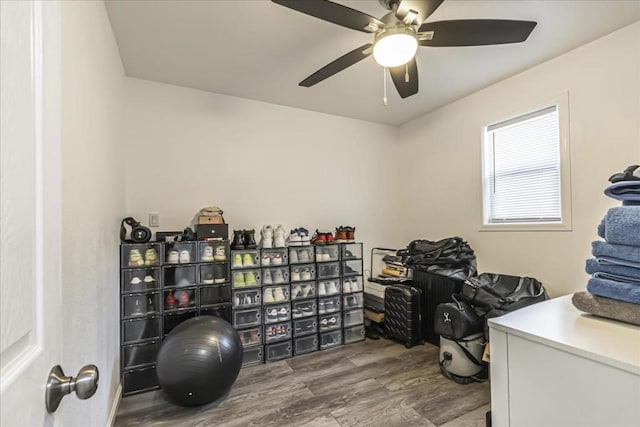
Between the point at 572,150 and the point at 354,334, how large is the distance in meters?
2.46

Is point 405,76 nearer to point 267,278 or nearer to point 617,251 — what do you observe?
point 617,251

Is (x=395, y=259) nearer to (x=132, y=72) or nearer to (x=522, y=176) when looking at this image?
(x=522, y=176)

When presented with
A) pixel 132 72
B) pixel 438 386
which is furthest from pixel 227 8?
pixel 438 386

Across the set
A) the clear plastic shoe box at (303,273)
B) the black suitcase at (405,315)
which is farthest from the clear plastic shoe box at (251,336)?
the black suitcase at (405,315)

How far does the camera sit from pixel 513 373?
72 cm

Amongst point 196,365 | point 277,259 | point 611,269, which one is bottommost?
point 196,365

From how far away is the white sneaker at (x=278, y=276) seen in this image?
2773 millimetres

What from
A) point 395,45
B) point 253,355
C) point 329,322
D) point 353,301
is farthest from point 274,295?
point 395,45

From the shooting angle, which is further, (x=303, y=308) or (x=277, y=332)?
(x=303, y=308)

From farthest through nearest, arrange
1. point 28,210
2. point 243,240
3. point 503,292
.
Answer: point 243,240, point 503,292, point 28,210

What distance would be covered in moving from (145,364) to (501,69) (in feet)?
12.0

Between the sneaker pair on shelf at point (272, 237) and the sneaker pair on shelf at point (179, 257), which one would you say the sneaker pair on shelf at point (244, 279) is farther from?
the sneaker pair on shelf at point (179, 257)

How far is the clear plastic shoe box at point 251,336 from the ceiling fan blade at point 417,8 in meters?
2.49

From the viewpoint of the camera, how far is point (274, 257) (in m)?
2.78
